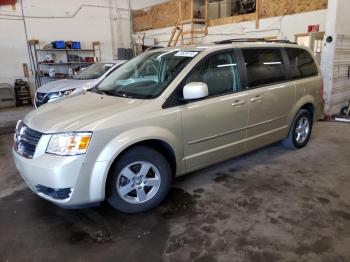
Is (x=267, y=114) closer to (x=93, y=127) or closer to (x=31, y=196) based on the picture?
(x=93, y=127)

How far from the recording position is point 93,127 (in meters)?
2.30

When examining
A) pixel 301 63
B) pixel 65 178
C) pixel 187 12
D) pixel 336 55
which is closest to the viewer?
pixel 65 178

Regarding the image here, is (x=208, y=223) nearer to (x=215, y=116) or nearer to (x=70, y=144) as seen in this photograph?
(x=215, y=116)

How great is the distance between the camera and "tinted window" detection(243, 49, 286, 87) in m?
3.34

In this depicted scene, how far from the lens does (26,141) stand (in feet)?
8.18

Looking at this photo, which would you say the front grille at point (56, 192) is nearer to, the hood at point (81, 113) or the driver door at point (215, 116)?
the hood at point (81, 113)

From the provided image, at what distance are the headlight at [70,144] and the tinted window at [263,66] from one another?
197 centimetres

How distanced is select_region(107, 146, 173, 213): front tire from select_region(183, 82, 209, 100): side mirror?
1.96 feet

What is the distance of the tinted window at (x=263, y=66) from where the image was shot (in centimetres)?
334

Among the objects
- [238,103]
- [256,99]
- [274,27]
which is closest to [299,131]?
[256,99]

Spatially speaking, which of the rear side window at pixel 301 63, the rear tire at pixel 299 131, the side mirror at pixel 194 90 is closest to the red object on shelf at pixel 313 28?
the rear side window at pixel 301 63

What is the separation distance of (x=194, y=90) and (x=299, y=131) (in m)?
2.38

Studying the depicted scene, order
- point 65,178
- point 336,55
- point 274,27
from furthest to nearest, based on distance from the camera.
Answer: point 274,27 < point 336,55 < point 65,178

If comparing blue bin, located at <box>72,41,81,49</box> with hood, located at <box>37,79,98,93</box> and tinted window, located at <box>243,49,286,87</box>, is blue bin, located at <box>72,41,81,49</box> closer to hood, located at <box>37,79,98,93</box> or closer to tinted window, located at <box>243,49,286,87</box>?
hood, located at <box>37,79,98,93</box>
